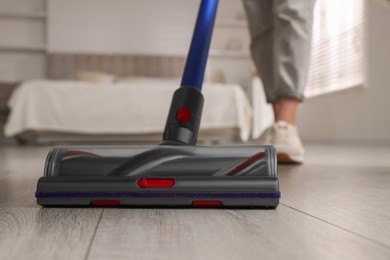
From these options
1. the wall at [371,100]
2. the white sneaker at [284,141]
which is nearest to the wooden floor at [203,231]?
the white sneaker at [284,141]

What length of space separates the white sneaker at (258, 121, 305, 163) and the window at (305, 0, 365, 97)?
121 inches

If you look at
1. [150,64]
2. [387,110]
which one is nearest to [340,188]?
[387,110]

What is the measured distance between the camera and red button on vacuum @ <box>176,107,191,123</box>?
31.3 inches

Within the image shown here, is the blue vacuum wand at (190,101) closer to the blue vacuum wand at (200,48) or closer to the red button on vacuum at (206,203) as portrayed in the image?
the blue vacuum wand at (200,48)

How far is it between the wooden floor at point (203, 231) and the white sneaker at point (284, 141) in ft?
2.07

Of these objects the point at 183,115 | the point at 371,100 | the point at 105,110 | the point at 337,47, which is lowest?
the point at 105,110

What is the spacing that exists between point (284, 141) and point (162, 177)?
0.82 m

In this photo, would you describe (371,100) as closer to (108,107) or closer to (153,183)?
(108,107)

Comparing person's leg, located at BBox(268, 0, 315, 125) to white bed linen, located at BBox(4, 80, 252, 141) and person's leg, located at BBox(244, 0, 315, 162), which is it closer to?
person's leg, located at BBox(244, 0, 315, 162)

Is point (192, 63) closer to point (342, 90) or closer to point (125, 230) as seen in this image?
point (125, 230)

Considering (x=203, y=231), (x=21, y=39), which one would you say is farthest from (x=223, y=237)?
(x=21, y=39)

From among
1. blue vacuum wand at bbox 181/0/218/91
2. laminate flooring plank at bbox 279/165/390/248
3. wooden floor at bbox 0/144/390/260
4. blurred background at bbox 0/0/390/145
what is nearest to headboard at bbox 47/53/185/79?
blurred background at bbox 0/0/390/145

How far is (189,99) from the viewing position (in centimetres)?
81

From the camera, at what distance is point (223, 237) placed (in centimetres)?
48
